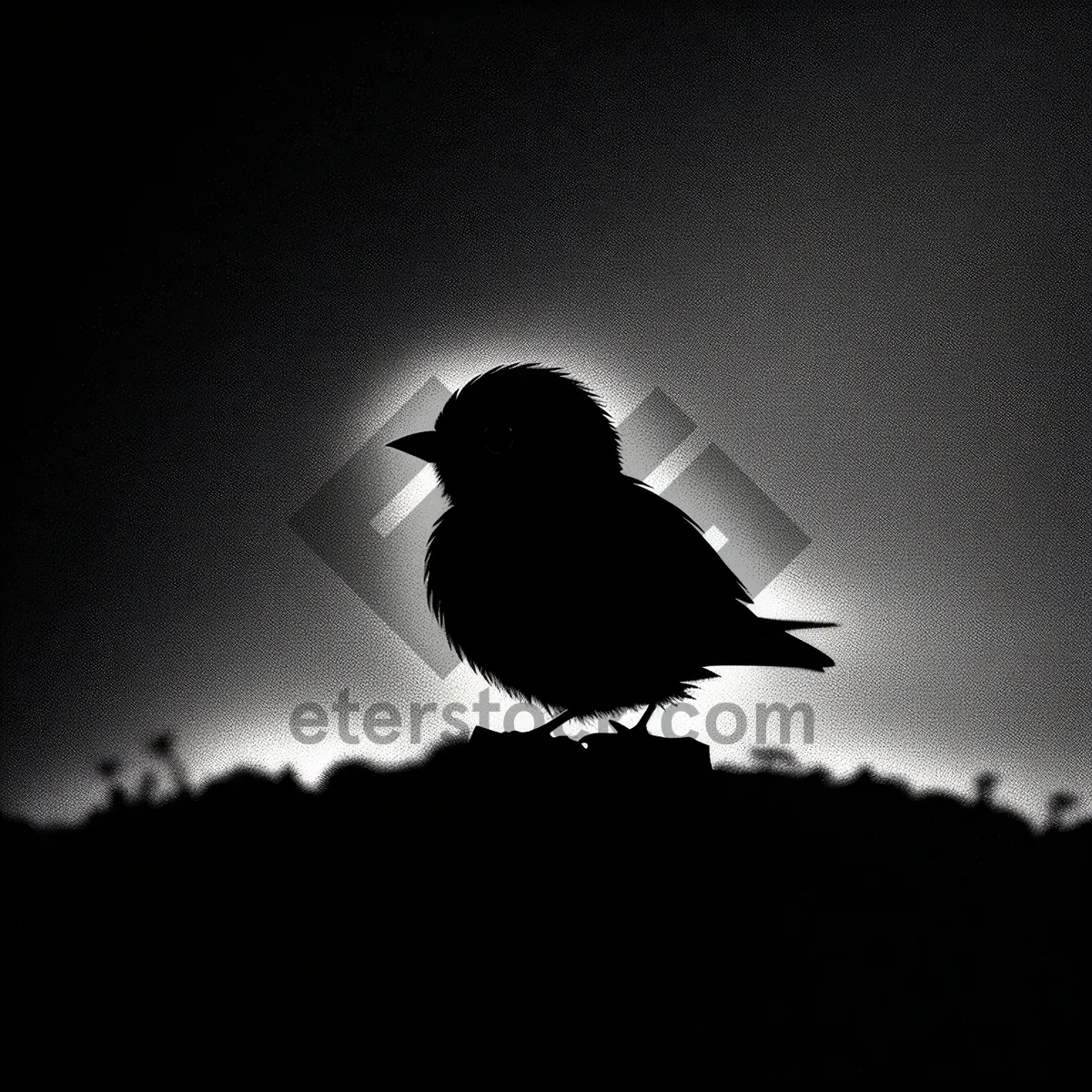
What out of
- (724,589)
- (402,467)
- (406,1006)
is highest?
(402,467)

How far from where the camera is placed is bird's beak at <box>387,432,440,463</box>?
1337mm

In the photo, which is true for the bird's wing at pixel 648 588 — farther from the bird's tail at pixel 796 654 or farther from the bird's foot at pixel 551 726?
the bird's foot at pixel 551 726

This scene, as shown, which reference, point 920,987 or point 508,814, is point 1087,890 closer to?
point 920,987

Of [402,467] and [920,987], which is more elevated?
[402,467]

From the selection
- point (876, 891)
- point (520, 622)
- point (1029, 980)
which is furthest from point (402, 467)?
point (1029, 980)

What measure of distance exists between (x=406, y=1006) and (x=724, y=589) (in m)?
0.89

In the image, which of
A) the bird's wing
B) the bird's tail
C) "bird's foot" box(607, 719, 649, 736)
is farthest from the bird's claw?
the bird's tail

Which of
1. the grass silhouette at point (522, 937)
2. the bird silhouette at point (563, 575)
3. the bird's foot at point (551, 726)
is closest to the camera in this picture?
the grass silhouette at point (522, 937)

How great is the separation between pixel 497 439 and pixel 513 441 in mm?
33

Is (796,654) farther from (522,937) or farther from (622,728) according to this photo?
(522,937)

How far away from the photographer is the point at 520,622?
125 centimetres

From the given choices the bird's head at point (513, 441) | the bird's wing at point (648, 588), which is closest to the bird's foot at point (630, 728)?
the bird's wing at point (648, 588)

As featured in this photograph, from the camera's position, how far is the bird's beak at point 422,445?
1.34 metres

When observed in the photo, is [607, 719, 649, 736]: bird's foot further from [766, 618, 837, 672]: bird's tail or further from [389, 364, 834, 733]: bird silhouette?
[766, 618, 837, 672]: bird's tail
